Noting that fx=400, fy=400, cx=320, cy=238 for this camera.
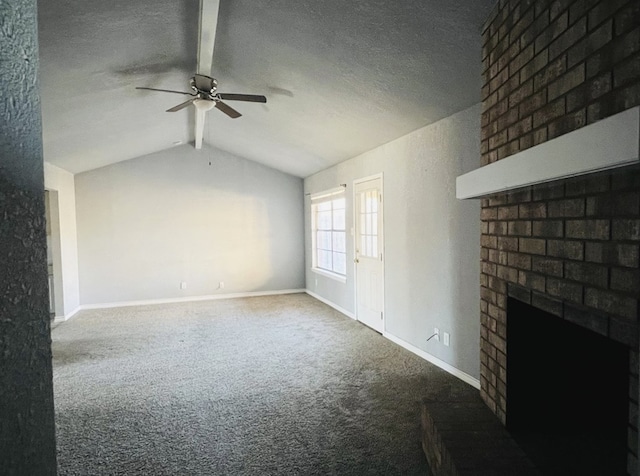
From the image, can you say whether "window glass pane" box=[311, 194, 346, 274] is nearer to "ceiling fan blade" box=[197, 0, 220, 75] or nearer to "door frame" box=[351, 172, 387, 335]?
"door frame" box=[351, 172, 387, 335]

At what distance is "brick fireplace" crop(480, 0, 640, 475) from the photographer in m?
1.26

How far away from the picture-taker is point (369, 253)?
5.38m

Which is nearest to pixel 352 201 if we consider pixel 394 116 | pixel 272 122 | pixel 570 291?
pixel 272 122

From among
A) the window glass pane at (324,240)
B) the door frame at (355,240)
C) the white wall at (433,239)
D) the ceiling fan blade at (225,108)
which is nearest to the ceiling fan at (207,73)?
the ceiling fan blade at (225,108)

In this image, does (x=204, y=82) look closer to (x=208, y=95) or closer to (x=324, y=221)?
(x=208, y=95)

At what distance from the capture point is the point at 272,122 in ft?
17.1

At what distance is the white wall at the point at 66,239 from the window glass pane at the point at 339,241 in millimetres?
4191

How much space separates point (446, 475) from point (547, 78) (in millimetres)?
1863

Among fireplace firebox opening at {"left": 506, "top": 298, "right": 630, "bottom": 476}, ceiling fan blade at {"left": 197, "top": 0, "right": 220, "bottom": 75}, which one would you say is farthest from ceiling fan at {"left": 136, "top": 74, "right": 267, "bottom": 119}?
fireplace firebox opening at {"left": 506, "top": 298, "right": 630, "bottom": 476}

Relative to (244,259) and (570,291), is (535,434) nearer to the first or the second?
(570,291)

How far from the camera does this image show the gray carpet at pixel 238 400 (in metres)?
2.37

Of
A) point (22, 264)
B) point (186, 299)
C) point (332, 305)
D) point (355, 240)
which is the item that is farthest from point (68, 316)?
point (22, 264)

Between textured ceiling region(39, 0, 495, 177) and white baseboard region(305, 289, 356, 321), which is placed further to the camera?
white baseboard region(305, 289, 356, 321)

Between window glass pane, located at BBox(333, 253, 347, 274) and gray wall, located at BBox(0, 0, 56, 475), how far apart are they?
18.7ft
